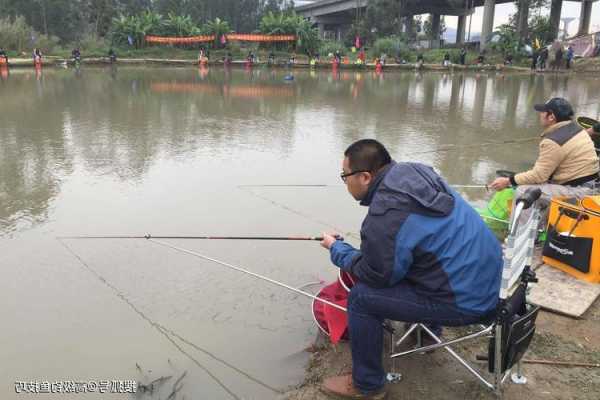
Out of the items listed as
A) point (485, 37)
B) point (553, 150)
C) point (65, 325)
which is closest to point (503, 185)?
point (553, 150)

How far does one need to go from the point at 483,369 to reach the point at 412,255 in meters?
1.05

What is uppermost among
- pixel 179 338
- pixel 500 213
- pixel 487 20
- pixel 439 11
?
pixel 439 11

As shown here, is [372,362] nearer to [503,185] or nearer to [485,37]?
[503,185]

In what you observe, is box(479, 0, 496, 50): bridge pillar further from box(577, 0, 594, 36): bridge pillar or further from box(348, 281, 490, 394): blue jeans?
box(348, 281, 490, 394): blue jeans

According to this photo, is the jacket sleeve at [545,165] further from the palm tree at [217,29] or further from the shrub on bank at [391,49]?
the palm tree at [217,29]

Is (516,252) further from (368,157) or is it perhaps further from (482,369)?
(482,369)

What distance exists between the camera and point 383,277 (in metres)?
2.22

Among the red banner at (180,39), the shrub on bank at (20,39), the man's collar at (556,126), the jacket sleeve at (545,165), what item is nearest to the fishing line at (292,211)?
the jacket sleeve at (545,165)

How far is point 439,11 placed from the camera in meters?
58.2

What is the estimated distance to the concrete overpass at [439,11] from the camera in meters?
46.3

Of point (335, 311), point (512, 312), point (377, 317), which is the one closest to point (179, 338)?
point (335, 311)

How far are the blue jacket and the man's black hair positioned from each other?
0.28 ft

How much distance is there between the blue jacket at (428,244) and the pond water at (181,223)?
1127 millimetres

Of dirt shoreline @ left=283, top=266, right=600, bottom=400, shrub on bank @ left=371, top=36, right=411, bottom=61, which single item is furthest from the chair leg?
shrub on bank @ left=371, top=36, right=411, bottom=61
